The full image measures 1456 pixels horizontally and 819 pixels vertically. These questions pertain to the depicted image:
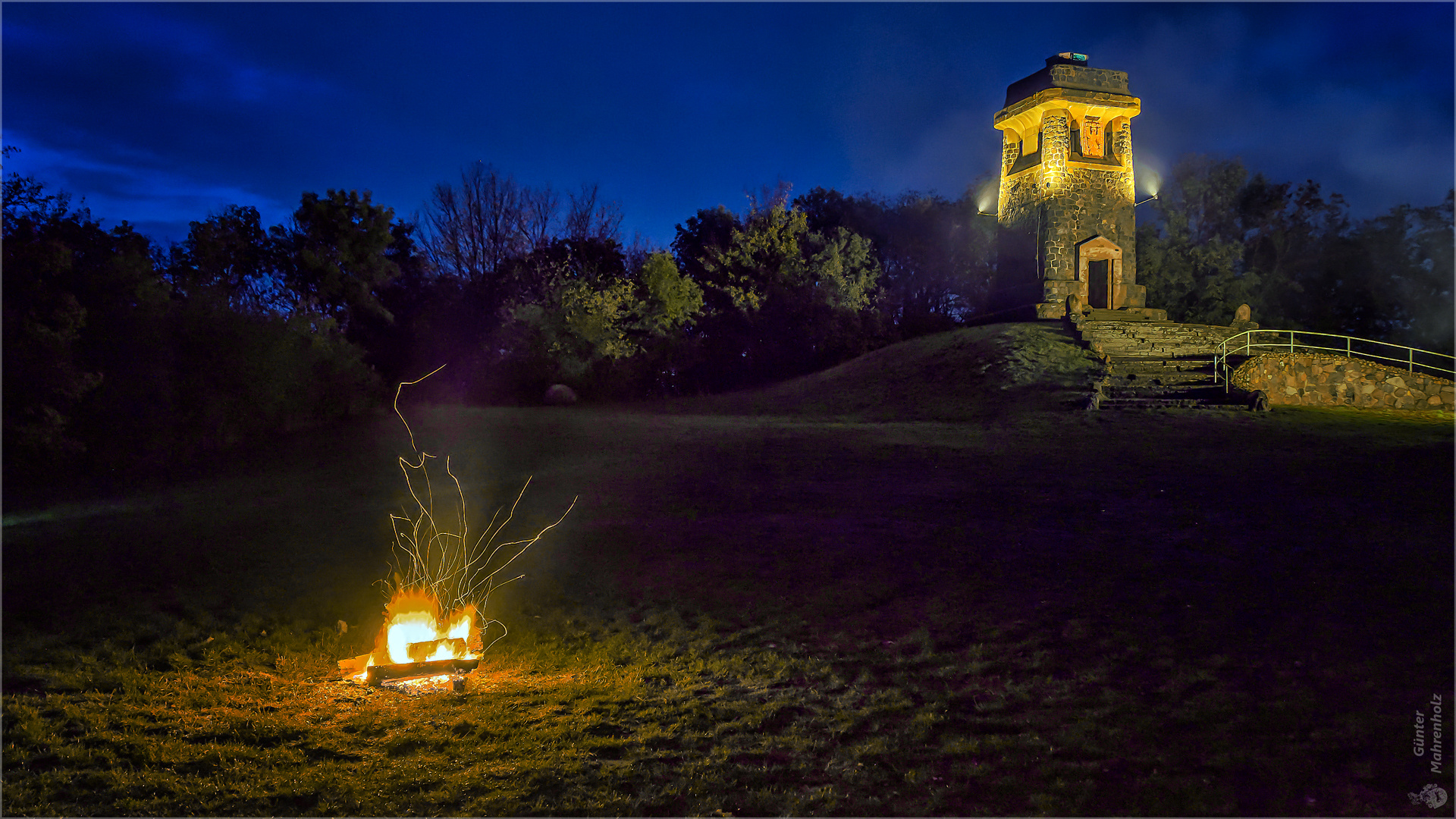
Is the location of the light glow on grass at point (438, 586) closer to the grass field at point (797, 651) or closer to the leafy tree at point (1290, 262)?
the grass field at point (797, 651)

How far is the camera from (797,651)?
5629 millimetres

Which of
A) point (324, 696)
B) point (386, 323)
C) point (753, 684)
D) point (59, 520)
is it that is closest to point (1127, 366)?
point (753, 684)

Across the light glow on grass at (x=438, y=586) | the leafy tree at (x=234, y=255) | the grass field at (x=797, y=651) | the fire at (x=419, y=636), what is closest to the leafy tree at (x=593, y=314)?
the leafy tree at (x=234, y=255)

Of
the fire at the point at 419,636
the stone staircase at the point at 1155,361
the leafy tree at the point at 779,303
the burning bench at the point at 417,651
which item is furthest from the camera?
the leafy tree at the point at 779,303

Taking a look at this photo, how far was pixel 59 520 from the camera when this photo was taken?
37.1ft

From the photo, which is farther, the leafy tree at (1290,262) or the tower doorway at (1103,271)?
the leafy tree at (1290,262)

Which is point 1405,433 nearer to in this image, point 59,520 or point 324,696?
point 324,696

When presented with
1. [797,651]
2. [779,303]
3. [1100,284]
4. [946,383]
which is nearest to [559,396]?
[779,303]

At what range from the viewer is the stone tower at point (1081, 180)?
2980 cm

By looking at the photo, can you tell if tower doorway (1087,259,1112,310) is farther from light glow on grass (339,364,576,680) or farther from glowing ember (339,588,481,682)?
glowing ember (339,588,481,682)

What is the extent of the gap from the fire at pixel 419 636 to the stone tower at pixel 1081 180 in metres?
27.7

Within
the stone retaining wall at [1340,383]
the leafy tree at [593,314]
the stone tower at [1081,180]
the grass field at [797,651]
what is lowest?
the grass field at [797,651]

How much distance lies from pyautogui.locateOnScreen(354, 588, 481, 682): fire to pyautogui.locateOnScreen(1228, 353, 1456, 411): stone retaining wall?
1922 centimetres

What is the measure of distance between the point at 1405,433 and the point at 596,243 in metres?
27.1
